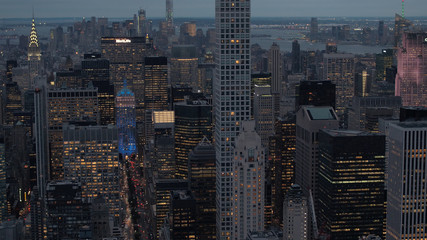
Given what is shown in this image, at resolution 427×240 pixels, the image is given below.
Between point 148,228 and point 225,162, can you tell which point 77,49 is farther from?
point 225,162

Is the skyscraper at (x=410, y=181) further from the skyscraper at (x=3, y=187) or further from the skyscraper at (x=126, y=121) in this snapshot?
Result: the skyscraper at (x=126, y=121)

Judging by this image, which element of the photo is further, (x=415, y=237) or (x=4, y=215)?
(x=4, y=215)

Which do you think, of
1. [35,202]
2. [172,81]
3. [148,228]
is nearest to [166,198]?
[148,228]

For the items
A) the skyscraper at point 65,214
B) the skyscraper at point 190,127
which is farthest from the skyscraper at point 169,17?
the skyscraper at point 65,214

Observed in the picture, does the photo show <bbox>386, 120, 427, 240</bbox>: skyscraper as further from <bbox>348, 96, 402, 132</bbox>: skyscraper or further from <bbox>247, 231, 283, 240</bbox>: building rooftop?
<bbox>348, 96, 402, 132</bbox>: skyscraper

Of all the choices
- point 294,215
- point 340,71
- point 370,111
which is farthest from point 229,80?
point 340,71

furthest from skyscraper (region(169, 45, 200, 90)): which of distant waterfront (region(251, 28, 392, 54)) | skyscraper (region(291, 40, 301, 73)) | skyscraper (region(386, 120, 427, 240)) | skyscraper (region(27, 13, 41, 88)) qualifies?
skyscraper (region(386, 120, 427, 240))
